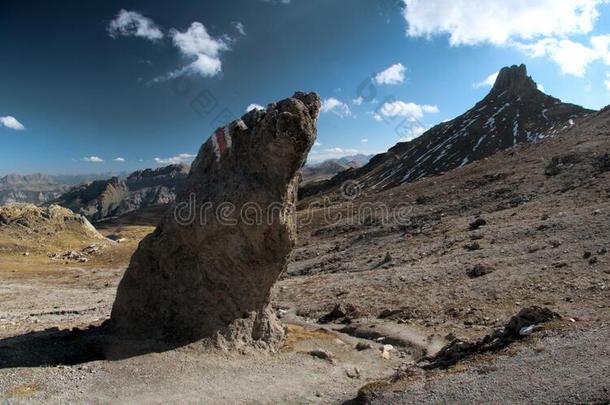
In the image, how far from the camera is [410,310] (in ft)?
101

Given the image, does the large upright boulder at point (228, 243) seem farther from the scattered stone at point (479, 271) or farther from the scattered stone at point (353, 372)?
the scattered stone at point (479, 271)

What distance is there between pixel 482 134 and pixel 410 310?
149m

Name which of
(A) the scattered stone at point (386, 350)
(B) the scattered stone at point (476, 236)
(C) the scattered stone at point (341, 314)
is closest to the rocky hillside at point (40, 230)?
(C) the scattered stone at point (341, 314)

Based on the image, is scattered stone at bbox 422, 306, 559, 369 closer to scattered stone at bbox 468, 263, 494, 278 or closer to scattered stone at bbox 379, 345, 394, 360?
scattered stone at bbox 379, 345, 394, 360

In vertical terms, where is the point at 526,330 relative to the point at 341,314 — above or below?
above

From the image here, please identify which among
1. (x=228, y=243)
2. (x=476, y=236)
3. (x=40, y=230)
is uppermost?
(x=228, y=243)

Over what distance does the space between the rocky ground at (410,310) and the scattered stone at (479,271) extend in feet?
0.27

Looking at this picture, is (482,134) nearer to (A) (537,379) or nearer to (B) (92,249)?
(B) (92,249)

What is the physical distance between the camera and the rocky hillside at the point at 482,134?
14925 centimetres

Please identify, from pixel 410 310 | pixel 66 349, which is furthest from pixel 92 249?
pixel 410 310

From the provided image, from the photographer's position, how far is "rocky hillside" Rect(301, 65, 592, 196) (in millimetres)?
149250

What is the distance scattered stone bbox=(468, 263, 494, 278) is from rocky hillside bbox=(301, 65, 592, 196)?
113 metres

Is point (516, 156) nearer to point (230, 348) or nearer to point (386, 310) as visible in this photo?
point (386, 310)

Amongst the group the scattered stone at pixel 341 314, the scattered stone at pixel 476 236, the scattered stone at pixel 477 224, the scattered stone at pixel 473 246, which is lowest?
the scattered stone at pixel 341 314
